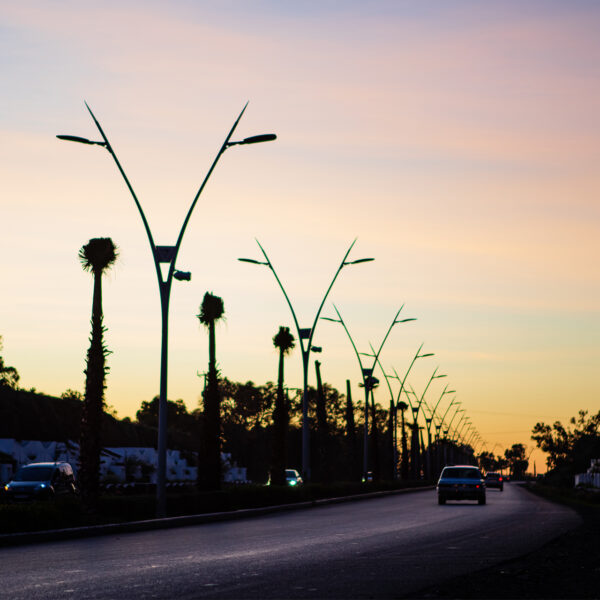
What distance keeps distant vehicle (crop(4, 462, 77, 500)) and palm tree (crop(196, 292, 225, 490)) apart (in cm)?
1084

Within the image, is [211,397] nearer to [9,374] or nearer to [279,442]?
[279,442]

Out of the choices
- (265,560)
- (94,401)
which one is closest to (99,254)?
(94,401)

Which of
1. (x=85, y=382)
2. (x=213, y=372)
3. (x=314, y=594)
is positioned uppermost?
(x=213, y=372)

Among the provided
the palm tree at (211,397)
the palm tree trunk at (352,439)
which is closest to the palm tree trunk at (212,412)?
the palm tree at (211,397)

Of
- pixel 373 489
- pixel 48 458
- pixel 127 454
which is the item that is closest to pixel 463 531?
pixel 373 489

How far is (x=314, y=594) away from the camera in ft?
36.0

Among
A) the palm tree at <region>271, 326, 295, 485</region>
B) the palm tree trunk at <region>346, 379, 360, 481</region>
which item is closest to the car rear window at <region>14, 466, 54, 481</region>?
the palm tree at <region>271, 326, 295, 485</region>

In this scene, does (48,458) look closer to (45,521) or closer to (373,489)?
(373,489)

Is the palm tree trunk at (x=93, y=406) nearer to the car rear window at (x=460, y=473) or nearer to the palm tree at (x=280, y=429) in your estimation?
the car rear window at (x=460, y=473)

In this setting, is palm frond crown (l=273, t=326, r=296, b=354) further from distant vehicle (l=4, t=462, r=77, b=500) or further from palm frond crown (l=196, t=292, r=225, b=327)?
distant vehicle (l=4, t=462, r=77, b=500)

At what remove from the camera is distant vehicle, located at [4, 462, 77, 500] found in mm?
37219

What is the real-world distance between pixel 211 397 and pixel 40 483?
14818mm

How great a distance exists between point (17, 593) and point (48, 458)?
192ft

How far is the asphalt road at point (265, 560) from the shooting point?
37.7ft
